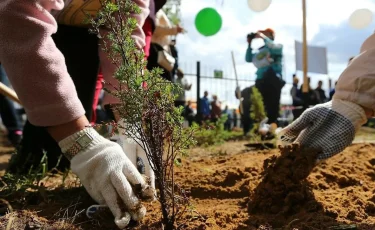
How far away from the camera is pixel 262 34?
24.0 feet

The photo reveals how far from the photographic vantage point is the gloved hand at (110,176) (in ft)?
5.04

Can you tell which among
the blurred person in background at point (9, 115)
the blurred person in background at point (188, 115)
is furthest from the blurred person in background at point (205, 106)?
the blurred person in background at point (9, 115)

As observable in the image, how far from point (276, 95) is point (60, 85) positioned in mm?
6179

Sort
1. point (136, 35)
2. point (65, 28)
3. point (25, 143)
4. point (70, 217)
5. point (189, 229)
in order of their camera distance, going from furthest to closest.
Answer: point (25, 143) → point (65, 28) → point (136, 35) → point (70, 217) → point (189, 229)

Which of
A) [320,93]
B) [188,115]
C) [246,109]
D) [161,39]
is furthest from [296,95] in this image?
[161,39]

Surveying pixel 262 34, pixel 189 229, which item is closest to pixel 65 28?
pixel 189 229

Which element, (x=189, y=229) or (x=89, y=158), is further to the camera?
(x=89, y=158)

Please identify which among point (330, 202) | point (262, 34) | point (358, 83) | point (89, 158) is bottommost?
point (330, 202)

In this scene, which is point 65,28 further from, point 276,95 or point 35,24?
point 276,95

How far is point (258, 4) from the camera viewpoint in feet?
17.6

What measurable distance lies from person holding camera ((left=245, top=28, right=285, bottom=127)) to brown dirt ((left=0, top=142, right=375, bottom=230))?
16.1ft

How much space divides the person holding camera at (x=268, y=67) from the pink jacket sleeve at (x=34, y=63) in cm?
568

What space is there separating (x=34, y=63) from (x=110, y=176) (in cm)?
51

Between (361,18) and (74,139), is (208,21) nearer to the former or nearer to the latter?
(361,18)
